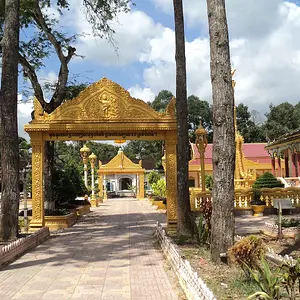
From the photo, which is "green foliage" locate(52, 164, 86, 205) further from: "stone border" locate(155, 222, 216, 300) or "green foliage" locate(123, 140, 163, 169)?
"green foliage" locate(123, 140, 163, 169)

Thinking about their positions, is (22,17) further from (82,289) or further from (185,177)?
(82,289)

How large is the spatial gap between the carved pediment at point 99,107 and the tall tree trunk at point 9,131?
2471 mm

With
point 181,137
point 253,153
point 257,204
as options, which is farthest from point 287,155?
point 181,137

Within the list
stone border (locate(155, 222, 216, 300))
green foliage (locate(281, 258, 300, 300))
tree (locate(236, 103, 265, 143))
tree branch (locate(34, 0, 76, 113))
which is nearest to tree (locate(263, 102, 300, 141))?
tree (locate(236, 103, 265, 143))

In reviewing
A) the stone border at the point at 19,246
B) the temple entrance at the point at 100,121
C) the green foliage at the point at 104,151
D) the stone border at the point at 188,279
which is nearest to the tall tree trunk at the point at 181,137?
the temple entrance at the point at 100,121

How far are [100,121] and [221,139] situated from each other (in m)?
6.53

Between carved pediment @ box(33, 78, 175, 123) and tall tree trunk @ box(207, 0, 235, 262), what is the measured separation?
5.94 m

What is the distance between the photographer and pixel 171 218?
510 inches

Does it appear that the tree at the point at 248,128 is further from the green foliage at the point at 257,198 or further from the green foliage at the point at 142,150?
the green foliage at the point at 257,198

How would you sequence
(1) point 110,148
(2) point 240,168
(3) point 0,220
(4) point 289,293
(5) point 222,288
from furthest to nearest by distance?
(1) point 110,148 → (2) point 240,168 → (3) point 0,220 → (5) point 222,288 → (4) point 289,293

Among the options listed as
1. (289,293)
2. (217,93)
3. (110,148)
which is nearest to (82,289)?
(289,293)

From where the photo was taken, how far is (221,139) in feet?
23.2

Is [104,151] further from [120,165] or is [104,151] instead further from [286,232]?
[286,232]

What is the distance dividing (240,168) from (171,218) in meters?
10.5
